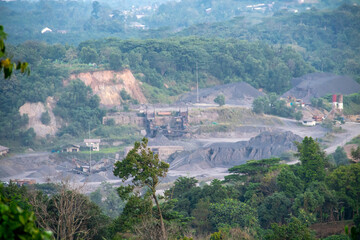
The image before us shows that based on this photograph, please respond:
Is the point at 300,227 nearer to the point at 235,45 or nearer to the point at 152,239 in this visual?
the point at 152,239

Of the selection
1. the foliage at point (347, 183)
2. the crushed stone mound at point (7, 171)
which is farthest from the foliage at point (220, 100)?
the foliage at point (347, 183)

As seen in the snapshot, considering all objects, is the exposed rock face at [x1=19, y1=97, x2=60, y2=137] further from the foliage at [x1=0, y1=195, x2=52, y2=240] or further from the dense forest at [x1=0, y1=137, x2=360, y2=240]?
the foliage at [x1=0, y1=195, x2=52, y2=240]

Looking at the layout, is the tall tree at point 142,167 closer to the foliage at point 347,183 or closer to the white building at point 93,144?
the foliage at point 347,183

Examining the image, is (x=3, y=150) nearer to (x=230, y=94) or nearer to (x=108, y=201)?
(x=108, y=201)

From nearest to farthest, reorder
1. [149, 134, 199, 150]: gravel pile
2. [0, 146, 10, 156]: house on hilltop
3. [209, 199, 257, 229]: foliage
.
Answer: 1. [209, 199, 257, 229]: foliage
2. [0, 146, 10, 156]: house on hilltop
3. [149, 134, 199, 150]: gravel pile

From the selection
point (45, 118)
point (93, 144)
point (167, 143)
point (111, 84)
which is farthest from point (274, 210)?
point (111, 84)

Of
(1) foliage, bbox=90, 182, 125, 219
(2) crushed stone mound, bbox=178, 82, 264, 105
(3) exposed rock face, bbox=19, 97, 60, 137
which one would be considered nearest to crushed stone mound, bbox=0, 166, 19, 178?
(3) exposed rock face, bbox=19, 97, 60, 137
